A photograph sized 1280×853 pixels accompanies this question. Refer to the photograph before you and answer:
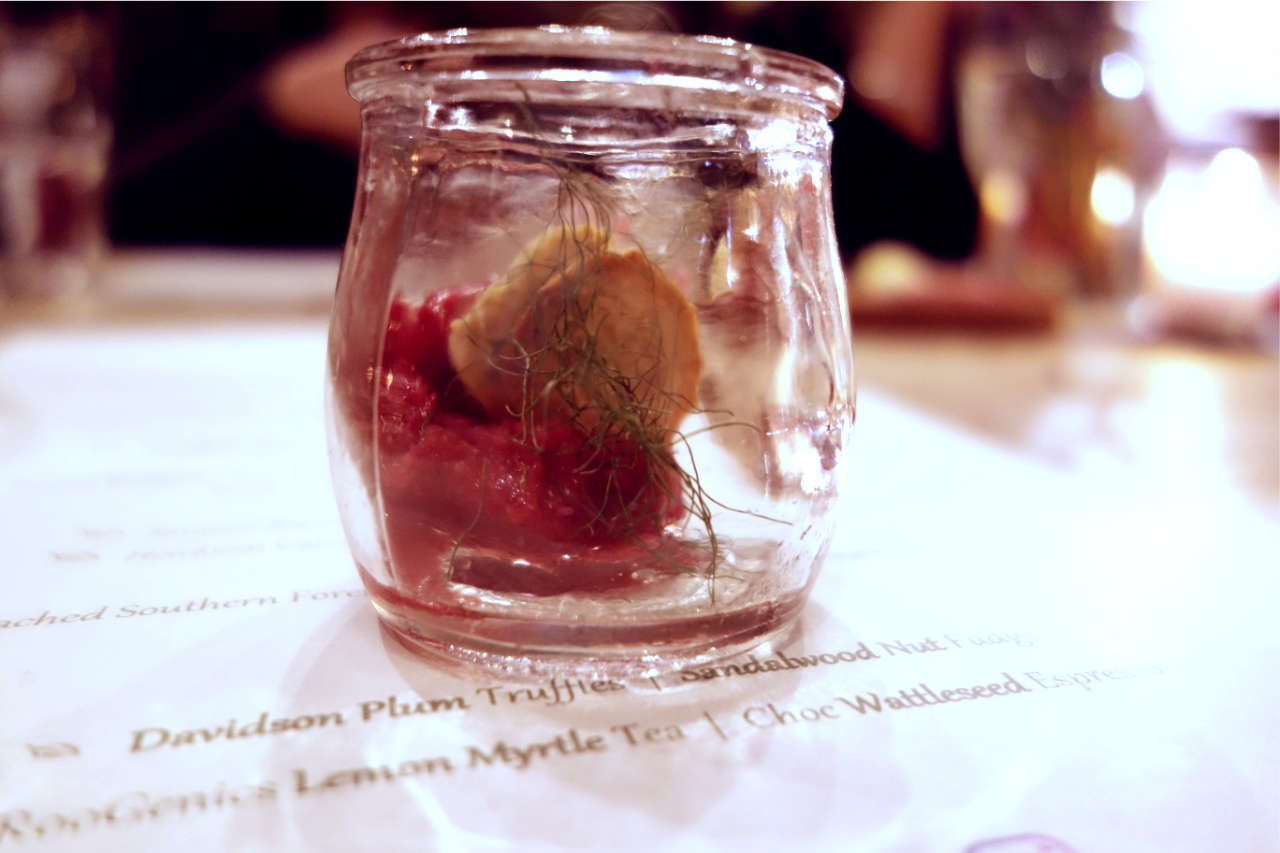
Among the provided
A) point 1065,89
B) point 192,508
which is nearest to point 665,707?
point 192,508

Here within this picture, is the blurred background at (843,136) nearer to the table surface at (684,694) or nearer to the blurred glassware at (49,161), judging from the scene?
the blurred glassware at (49,161)

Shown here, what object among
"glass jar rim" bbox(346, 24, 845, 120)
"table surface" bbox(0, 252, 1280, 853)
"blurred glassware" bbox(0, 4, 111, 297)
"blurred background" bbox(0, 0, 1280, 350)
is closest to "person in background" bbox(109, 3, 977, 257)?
"blurred background" bbox(0, 0, 1280, 350)

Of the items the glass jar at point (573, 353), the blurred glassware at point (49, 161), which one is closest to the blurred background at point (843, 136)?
the blurred glassware at point (49, 161)

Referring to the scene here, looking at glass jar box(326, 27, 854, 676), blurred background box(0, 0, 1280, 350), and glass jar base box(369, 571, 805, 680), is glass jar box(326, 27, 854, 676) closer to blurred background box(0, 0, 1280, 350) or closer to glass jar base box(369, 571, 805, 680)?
glass jar base box(369, 571, 805, 680)

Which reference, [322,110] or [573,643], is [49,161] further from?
[573,643]

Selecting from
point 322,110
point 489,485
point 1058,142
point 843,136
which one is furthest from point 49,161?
point 1058,142
